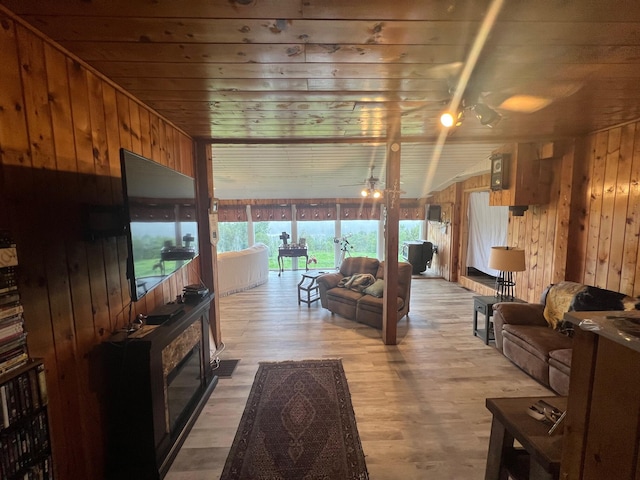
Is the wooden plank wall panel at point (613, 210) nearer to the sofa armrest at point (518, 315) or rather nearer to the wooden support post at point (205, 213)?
the sofa armrest at point (518, 315)

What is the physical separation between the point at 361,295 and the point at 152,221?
326 centimetres

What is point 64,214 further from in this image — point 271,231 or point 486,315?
point 271,231

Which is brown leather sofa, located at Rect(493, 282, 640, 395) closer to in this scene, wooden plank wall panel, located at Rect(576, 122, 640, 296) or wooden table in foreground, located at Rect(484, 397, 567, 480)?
wooden plank wall panel, located at Rect(576, 122, 640, 296)

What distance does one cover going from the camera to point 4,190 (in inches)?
43.1

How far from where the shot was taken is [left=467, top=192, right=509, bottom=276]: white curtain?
19.4 ft

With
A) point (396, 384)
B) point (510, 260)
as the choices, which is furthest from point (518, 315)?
point (396, 384)

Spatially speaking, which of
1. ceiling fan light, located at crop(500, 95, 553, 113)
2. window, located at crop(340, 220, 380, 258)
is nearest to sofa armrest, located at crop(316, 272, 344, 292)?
window, located at crop(340, 220, 380, 258)

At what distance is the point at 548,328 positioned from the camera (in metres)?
2.94

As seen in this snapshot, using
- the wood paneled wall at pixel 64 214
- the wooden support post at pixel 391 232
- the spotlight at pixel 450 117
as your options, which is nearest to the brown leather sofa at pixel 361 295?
the wooden support post at pixel 391 232

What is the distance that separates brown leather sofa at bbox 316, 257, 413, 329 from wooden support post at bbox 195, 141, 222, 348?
74.8 inches

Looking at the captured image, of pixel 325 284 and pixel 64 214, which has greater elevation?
pixel 64 214

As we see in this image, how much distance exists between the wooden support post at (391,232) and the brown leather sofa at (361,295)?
44 centimetres

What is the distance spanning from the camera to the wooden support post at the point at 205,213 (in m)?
3.17

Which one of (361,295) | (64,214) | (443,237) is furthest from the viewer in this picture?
(443,237)
